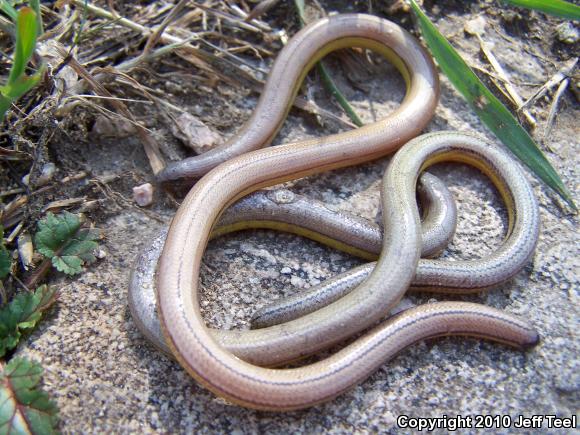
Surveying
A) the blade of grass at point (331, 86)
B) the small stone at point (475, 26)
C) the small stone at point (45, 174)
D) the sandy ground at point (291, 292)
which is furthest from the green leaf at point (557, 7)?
the small stone at point (45, 174)

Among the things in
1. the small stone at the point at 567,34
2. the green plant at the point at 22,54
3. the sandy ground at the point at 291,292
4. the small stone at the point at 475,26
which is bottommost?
the sandy ground at the point at 291,292

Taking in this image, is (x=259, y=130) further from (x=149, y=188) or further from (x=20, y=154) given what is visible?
(x=20, y=154)

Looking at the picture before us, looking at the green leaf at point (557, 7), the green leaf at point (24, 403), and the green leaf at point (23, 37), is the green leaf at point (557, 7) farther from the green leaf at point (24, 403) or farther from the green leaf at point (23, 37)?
the green leaf at point (24, 403)

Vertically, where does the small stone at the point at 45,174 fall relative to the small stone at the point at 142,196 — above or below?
above

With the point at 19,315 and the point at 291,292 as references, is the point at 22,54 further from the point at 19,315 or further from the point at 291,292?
the point at 291,292

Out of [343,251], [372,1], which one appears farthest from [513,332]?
[372,1]

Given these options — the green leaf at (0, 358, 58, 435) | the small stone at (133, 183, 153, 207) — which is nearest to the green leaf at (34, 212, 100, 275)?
the small stone at (133, 183, 153, 207)

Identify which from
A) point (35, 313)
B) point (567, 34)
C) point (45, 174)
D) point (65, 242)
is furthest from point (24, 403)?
point (567, 34)
